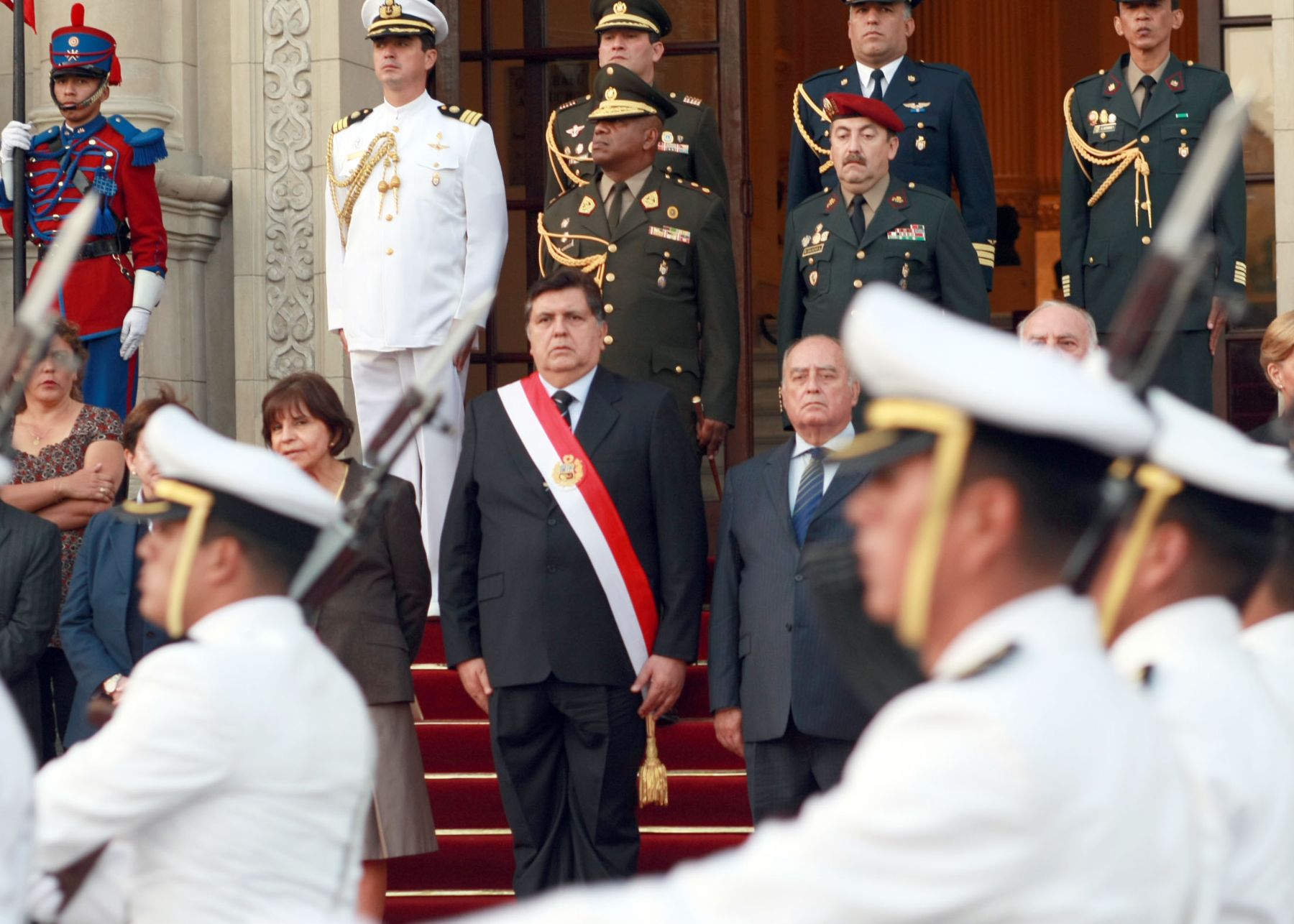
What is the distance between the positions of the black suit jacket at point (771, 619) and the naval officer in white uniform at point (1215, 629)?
2636 millimetres

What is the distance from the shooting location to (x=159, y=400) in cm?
564

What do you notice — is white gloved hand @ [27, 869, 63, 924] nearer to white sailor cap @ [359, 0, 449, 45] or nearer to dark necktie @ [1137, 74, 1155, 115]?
white sailor cap @ [359, 0, 449, 45]

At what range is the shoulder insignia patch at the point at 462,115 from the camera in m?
6.90

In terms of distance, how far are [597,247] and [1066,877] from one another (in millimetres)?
4883

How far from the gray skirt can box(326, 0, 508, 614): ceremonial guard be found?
4.59 feet

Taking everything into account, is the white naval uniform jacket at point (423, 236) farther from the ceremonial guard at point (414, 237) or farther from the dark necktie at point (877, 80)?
the dark necktie at point (877, 80)

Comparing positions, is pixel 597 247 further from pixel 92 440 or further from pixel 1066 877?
pixel 1066 877

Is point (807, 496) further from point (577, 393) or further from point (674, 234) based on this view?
point (674, 234)

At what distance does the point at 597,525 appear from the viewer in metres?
5.35

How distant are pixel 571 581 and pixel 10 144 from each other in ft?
9.69

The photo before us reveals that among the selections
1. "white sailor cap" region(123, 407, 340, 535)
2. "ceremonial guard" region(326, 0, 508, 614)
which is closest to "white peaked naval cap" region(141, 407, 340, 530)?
"white sailor cap" region(123, 407, 340, 535)

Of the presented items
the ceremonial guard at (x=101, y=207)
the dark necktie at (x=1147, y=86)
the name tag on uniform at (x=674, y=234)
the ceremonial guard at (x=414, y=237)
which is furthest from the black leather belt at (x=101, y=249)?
the dark necktie at (x=1147, y=86)

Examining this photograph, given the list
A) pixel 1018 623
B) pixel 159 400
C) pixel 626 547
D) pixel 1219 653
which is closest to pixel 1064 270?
pixel 626 547

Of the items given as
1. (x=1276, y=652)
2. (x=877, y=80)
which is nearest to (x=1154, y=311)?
(x=1276, y=652)
